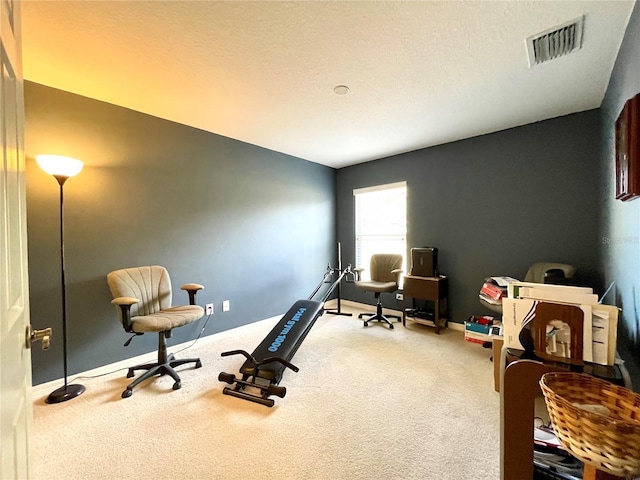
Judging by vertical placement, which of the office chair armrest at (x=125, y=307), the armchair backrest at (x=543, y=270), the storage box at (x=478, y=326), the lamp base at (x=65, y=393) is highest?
the armchair backrest at (x=543, y=270)

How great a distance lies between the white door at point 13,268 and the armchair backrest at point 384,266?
3469 mm

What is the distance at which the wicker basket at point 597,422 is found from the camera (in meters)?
0.61

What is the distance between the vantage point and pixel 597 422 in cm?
63

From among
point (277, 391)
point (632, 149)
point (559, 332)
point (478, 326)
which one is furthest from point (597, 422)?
point (478, 326)

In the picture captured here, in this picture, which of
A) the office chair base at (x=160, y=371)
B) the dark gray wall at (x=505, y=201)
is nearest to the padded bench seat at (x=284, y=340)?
the office chair base at (x=160, y=371)

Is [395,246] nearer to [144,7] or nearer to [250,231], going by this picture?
[250,231]

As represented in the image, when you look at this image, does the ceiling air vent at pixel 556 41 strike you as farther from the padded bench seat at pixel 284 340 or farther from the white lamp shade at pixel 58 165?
the white lamp shade at pixel 58 165

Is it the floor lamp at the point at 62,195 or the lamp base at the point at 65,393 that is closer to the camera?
the floor lamp at the point at 62,195

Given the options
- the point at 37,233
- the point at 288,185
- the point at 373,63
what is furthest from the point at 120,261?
the point at 373,63

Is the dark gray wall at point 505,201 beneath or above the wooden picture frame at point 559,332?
above

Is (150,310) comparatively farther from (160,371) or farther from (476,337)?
(476,337)

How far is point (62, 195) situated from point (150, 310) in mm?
1107

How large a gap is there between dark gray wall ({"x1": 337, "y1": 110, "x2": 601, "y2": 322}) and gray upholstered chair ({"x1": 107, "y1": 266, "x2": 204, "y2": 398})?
2.90 meters

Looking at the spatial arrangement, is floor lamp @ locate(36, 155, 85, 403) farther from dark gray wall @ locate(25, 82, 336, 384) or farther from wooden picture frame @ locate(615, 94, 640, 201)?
wooden picture frame @ locate(615, 94, 640, 201)
